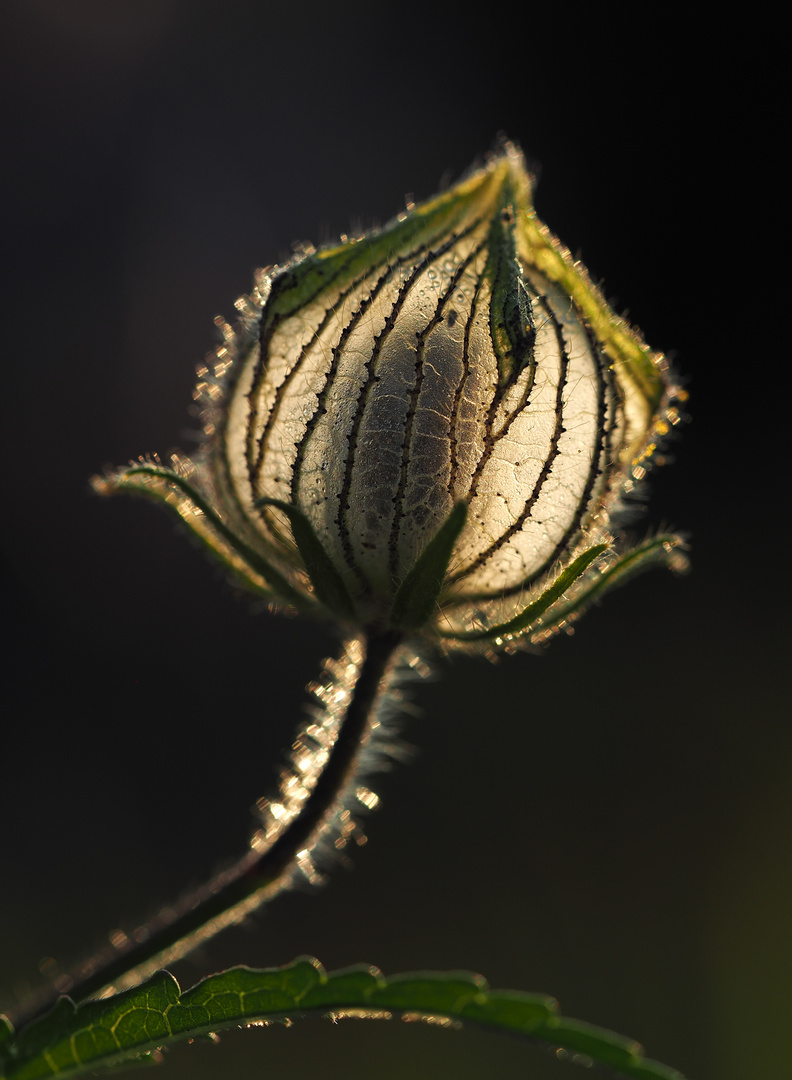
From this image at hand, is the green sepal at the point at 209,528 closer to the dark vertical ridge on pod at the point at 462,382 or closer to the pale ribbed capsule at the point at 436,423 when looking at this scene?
the pale ribbed capsule at the point at 436,423

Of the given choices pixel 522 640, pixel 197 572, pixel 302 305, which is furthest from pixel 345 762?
pixel 197 572

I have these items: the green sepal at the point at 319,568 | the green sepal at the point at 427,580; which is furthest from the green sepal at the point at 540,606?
the green sepal at the point at 319,568

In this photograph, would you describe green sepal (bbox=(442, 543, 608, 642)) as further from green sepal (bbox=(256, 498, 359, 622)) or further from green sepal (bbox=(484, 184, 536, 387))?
green sepal (bbox=(484, 184, 536, 387))

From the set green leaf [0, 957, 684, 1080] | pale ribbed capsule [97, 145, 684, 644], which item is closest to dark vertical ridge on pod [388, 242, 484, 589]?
pale ribbed capsule [97, 145, 684, 644]

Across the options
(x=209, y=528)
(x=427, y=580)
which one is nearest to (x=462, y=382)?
(x=427, y=580)

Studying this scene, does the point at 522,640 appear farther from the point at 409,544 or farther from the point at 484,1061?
the point at 484,1061

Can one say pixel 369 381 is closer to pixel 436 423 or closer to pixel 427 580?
pixel 436 423
